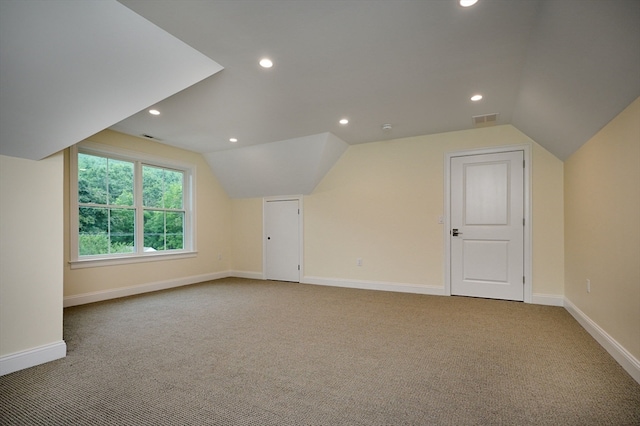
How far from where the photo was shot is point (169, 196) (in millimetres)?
5520

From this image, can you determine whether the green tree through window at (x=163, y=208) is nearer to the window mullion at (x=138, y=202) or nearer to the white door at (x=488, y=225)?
the window mullion at (x=138, y=202)

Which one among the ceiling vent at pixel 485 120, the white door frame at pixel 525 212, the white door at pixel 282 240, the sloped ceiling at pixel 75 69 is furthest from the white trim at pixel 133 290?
the ceiling vent at pixel 485 120

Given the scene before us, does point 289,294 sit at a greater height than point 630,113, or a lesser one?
lesser

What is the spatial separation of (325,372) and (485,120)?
142 inches

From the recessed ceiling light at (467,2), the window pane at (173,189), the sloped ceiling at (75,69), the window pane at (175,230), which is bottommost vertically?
the window pane at (175,230)

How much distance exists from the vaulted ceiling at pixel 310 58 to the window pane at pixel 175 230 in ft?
8.64

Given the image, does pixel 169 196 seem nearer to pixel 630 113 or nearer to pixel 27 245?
pixel 27 245

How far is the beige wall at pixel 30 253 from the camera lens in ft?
7.47

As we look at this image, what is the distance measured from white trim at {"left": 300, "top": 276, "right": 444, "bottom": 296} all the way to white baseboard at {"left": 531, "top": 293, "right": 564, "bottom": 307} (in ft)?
3.69

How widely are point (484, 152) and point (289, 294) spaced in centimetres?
344

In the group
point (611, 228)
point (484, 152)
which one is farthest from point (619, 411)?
point (484, 152)

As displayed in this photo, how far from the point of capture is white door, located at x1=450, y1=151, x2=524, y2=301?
423 centimetres

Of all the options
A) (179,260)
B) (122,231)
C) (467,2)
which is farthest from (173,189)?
(467,2)

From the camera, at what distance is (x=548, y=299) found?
159 inches
